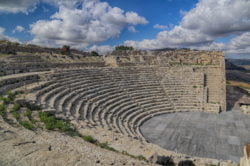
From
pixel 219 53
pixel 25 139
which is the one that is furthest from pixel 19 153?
pixel 219 53

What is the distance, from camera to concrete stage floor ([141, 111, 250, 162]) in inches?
382

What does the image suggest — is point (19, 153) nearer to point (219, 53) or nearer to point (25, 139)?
point (25, 139)

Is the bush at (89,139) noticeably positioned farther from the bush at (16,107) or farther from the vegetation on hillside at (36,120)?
the bush at (16,107)

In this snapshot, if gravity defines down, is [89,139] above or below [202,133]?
above

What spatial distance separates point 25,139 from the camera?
15.9 feet

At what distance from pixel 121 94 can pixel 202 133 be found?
723 cm

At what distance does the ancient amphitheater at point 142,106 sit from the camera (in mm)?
8164

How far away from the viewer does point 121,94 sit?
1602 centimetres

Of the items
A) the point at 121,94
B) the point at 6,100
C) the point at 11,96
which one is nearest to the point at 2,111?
the point at 6,100

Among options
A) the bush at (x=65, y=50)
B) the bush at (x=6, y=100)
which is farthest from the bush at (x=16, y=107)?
the bush at (x=65, y=50)

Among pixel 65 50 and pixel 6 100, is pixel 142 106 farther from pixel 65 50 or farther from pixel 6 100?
pixel 65 50

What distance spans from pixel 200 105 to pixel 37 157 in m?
15.9

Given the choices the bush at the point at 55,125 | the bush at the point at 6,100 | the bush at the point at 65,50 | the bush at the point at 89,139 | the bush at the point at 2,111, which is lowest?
the bush at the point at 89,139

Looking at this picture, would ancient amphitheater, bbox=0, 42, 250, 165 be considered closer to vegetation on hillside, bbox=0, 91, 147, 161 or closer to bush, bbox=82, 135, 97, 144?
vegetation on hillside, bbox=0, 91, 147, 161
